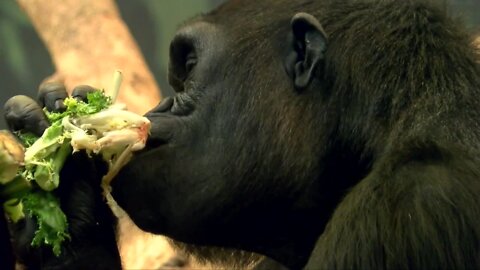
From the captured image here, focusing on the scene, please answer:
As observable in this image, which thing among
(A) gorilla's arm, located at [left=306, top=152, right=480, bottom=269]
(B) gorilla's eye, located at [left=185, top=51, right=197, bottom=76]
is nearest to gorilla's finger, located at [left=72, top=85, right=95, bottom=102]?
(B) gorilla's eye, located at [left=185, top=51, right=197, bottom=76]

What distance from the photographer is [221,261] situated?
8.34ft

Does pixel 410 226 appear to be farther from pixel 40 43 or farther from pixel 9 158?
pixel 40 43

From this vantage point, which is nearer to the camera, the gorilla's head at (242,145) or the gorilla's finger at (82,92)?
the gorilla's head at (242,145)

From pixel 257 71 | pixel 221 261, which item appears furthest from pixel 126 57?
pixel 257 71

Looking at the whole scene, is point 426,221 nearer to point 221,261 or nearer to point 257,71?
point 257,71

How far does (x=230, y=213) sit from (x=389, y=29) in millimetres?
578

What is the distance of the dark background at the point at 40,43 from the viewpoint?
5.19 m

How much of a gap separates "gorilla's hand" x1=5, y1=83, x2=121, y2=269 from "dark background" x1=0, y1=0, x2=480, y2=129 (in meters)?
2.78

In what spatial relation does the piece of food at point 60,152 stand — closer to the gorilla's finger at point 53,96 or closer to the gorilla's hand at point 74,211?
the gorilla's hand at point 74,211

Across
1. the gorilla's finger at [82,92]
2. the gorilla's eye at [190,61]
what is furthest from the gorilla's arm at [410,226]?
the gorilla's finger at [82,92]

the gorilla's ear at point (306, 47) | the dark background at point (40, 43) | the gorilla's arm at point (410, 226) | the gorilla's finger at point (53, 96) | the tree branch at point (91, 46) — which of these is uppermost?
the gorilla's finger at point (53, 96)

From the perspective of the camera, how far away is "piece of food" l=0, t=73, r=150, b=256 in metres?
1.99

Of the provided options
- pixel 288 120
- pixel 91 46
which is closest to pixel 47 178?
pixel 288 120

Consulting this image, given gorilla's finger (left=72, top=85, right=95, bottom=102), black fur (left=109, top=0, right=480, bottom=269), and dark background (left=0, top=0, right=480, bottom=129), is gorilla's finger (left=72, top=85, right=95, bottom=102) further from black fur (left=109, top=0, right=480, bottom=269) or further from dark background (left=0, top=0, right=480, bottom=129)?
dark background (left=0, top=0, right=480, bottom=129)
